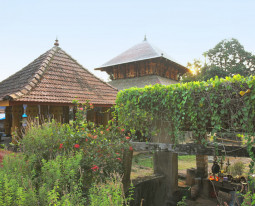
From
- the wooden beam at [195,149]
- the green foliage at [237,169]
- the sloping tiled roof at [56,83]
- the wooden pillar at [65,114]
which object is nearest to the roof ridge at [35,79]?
the sloping tiled roof at [56,83]

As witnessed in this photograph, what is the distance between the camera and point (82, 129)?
495cm

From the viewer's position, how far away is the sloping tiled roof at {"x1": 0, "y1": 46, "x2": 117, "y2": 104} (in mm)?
7548

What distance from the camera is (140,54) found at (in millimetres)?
16797

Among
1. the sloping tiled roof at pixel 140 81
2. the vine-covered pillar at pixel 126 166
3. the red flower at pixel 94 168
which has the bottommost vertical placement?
the vine-covered pillar at pixel 126 166

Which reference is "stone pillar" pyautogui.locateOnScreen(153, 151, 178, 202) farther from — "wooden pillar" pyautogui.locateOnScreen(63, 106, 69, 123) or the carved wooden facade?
the carved wooden facade

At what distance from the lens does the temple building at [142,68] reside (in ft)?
51.3

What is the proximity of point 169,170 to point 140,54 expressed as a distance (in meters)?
11.9

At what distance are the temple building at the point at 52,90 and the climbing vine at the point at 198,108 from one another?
4.62 feet

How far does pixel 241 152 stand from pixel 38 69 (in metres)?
8.05

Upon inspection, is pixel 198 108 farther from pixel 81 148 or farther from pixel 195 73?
pixel 195 73

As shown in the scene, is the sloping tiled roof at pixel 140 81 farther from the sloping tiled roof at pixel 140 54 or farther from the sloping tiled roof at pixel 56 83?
the sloping tiled roof at pixel 56 83

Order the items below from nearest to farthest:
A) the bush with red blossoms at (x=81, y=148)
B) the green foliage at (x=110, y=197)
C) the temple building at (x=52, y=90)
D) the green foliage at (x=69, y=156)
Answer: the green foliage at (x=110, y=197), the green foliage at (x=69, y=156), the bush with red blossoms at (x=81, y=148), the temple building at (x=52, y=90)

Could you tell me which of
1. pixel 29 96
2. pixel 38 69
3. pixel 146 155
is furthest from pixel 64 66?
pixel 146 155

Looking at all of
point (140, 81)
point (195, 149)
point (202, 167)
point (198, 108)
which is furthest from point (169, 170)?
point (140, 81)
